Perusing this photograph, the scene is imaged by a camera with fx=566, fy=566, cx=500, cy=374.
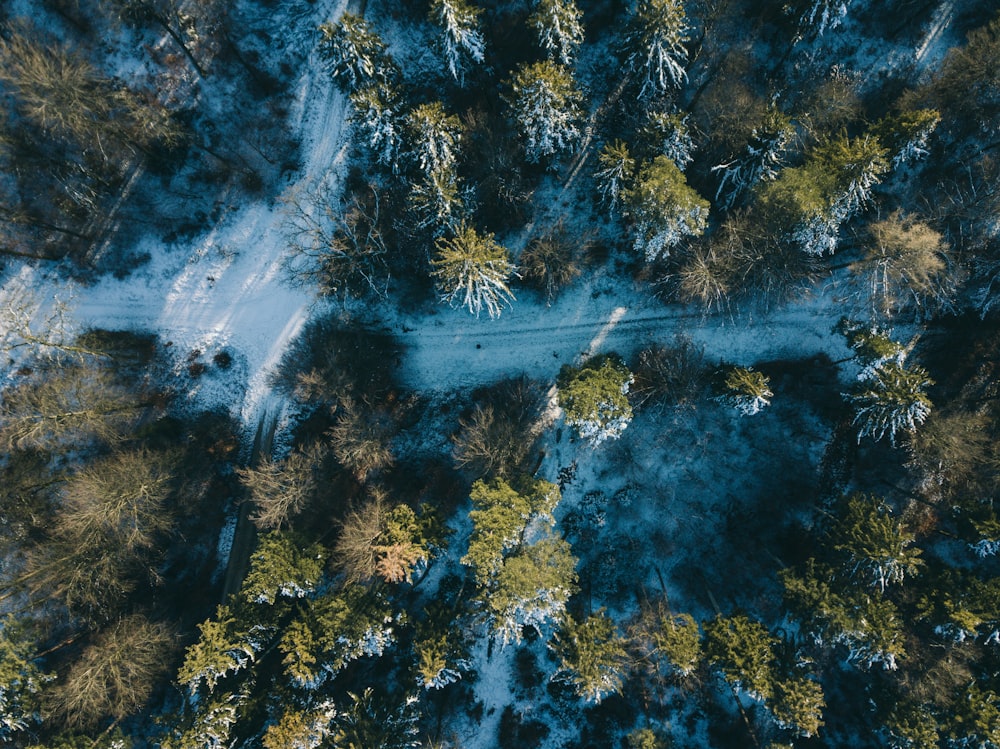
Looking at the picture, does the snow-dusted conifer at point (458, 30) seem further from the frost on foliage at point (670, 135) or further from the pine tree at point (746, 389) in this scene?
the pine tree at point (746, 389)

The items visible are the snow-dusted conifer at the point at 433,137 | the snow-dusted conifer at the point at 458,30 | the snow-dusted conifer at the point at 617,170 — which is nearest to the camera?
the snow-dusted conifer at the point at 458,30

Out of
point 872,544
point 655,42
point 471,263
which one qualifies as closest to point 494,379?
point 471,263

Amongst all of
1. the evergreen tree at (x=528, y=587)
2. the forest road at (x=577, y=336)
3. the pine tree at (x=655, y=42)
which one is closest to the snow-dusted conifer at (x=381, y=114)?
the forest road at (x=577, y=336)

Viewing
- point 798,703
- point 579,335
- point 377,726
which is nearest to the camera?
point 798,703

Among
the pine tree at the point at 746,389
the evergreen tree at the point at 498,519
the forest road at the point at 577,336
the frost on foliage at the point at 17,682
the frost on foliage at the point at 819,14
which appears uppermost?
the frost on foliage at the point at 819,14

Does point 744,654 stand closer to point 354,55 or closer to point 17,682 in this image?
point 354,55

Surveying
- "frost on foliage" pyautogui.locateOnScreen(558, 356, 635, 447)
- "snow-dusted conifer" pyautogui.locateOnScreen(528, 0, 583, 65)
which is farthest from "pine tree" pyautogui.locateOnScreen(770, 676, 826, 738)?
"snow-dusted conifer" pyautogui.locateOnScreen(528, 0, 583, 65)

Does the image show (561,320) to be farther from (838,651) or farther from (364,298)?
(838,651)

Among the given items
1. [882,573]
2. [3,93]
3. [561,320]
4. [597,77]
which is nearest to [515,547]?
[561,320]
